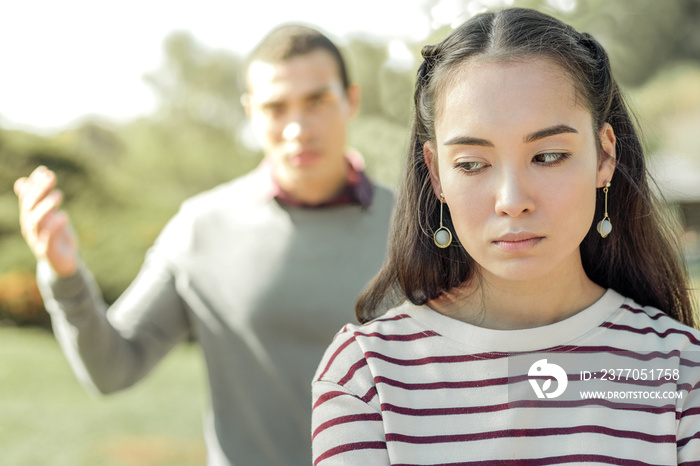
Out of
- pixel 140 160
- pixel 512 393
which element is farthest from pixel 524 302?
pixel 140 160

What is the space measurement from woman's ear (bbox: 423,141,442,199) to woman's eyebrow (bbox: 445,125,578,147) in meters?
0.14

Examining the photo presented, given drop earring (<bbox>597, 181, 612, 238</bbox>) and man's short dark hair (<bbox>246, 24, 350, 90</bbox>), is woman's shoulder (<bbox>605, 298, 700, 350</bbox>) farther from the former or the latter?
man's short dark hair (<bbox>246, 24, 350, 90</bbox>)

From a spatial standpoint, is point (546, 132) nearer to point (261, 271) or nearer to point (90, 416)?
point (261, 271)

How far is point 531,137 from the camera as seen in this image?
47.9 inches

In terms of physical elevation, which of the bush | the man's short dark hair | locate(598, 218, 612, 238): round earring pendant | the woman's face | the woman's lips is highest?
the man's short dark hair

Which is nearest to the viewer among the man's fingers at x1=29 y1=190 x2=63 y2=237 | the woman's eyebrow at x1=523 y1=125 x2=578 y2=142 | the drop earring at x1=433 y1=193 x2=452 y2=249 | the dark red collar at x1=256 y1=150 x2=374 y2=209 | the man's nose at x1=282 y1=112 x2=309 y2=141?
the woman's eyebrow at x1=523 y1=125 x2=578 y2=142

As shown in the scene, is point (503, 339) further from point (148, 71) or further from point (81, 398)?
point (148, 71)

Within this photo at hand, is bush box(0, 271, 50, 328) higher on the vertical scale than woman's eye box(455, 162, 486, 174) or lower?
lower

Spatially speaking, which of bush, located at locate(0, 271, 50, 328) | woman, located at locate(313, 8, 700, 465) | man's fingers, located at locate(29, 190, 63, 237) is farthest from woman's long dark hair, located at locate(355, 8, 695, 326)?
bush, located at locate(0, 271, 50, 328)

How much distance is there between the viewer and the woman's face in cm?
122

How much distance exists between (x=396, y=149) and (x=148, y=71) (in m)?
7.28

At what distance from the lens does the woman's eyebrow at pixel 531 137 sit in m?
1.22

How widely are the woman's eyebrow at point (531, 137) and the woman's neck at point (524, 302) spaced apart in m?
0.27

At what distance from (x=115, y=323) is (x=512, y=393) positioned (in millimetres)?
1361
